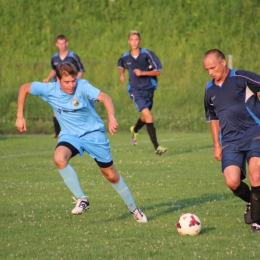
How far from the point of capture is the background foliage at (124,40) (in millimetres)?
21453

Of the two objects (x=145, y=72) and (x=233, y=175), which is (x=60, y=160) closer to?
(x=233, y=175)

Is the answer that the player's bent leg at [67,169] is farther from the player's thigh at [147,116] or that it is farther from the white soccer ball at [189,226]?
the player's thigh at [147,116]

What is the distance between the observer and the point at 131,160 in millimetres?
13445

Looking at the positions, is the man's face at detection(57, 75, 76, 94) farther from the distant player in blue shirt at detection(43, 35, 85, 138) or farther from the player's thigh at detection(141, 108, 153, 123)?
the distant player in blue shirt at detection(43, 35, 85, 138)

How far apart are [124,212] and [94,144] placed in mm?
1034

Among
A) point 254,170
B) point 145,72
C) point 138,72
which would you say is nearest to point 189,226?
point 254,170

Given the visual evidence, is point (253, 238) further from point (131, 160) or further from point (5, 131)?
point (5, 131)

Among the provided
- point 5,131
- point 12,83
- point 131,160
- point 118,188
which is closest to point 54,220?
point 118,188

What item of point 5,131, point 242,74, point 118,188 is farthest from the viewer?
point 5,131

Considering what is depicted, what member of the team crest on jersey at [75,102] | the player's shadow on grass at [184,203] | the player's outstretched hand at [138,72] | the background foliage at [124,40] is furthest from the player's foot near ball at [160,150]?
the background foliage at [124,40]

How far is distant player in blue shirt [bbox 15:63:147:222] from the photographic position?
7.49 metres

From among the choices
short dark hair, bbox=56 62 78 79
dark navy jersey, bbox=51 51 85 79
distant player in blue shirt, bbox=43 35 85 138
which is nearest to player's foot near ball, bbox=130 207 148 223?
short dark hair, bbox=56 62 78 79

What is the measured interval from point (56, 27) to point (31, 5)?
1051 mm

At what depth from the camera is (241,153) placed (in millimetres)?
7102
